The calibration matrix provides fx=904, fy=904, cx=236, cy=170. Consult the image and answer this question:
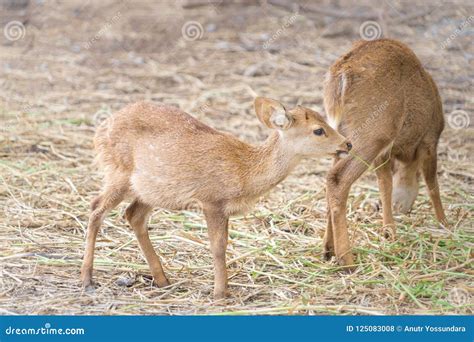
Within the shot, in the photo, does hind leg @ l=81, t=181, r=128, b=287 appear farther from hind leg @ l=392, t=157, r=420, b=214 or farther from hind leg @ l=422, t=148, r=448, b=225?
hind leg @ l=422, t=148, r=448, b=225

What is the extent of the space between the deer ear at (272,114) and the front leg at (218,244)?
2.31 feet

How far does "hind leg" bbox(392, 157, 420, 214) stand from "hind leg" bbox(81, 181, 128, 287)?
2.68 meters

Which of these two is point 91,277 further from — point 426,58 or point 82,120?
point 426,58

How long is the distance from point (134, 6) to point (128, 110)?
9.04 m

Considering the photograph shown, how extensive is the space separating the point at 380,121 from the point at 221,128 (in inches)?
144

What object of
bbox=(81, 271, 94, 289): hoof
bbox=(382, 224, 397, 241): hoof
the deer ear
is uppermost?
the deer ear

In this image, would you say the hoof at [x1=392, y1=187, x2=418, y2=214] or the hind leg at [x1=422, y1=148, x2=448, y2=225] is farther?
the hoof at [x1=392, y1=187, x2=418, y2=214]

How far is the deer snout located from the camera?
6.34 m

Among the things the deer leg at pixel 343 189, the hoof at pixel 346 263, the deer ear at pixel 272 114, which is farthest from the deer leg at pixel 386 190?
the deer ear at pixel 272 114

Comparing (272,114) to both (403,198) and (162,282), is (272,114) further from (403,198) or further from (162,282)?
(403,198)

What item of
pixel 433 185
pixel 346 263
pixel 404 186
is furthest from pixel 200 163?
pixel 433 185

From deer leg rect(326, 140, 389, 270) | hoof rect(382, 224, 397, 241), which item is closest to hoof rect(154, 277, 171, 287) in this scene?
deer leg rect(326, 140, 389, 270)

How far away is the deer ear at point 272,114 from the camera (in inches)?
247

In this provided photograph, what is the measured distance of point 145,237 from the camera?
6.62m
